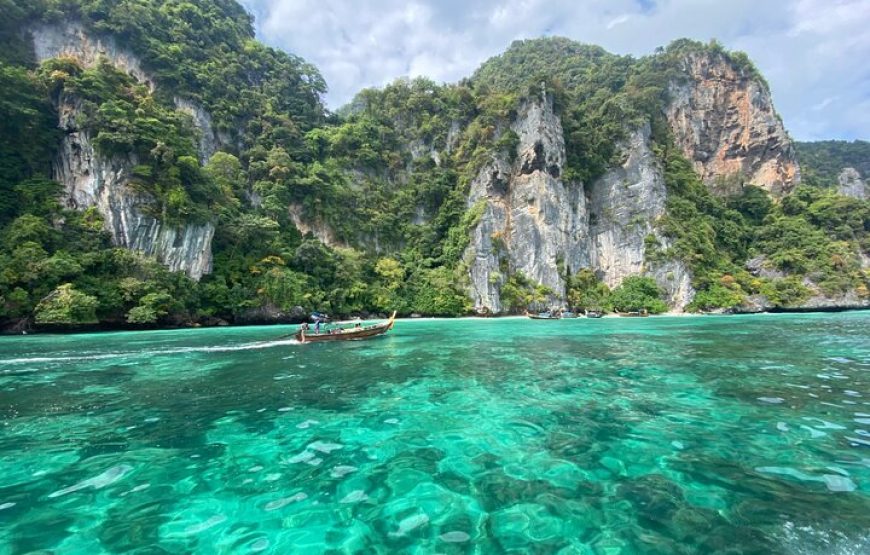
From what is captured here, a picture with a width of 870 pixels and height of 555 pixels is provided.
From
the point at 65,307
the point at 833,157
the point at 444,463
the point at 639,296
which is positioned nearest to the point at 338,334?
the point at 444,463

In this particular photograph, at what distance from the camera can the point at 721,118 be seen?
2650 inches

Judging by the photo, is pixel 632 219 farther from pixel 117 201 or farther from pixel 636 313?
pixel 117 201

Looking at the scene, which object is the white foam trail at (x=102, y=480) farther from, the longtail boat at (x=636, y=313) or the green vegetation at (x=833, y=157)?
the green vegetation at (x=833, y=157)

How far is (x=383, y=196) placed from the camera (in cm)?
5794

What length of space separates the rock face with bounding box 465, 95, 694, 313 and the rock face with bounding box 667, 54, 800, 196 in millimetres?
15985

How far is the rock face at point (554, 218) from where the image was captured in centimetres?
4991

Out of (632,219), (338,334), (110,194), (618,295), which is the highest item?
(110,194)

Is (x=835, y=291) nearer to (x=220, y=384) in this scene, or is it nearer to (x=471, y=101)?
(x=471, y=101)

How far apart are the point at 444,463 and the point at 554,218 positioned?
50296 millimetres

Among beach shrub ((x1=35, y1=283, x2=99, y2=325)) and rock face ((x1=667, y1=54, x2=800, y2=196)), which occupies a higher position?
rock face ((x1=667, y1=54, x2=800, y2=196))

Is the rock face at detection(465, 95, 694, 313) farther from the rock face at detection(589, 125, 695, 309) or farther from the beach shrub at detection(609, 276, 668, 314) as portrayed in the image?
the beach shrub at detection(609, 276, 668, 314)

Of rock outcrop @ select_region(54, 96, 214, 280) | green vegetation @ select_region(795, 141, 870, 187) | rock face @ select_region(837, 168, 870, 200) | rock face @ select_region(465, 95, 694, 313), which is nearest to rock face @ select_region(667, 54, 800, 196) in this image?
rock face @ select_region(837, 168, 870, 200)

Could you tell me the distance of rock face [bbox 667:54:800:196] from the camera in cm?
6538

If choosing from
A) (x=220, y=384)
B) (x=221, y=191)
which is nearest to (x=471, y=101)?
(x=221, y=191)
